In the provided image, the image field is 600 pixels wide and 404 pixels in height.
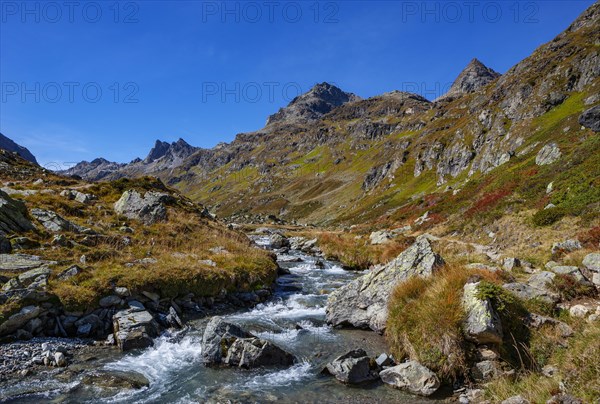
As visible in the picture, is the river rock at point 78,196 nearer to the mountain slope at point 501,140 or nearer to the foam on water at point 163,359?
the foam on water at point 163,359

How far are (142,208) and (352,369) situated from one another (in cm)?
2643

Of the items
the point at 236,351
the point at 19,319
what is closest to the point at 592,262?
the point at 236,351

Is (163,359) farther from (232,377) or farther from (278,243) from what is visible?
(278,243)

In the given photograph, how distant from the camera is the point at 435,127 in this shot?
166m

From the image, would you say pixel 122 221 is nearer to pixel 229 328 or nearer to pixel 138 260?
pixel 138 260

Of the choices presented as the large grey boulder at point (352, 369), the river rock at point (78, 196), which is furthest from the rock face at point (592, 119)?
the river rock at point (78, 196)

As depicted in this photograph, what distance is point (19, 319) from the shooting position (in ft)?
43.6

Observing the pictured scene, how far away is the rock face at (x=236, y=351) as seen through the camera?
41.7ft

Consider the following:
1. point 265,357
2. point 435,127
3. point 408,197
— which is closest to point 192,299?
point 265,357

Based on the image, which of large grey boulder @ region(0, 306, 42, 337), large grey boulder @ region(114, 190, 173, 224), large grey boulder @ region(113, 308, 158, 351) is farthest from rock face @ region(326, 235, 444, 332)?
large grey boulder @ region(114, 190, 173, 224)

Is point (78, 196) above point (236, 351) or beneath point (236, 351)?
above

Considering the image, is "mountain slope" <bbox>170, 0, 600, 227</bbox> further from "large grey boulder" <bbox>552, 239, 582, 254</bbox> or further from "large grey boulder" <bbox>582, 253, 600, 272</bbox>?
"large grey boulder" <bbox>582, 253, 600, 272</bbox>

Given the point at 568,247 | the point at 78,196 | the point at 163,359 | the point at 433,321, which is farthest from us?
the point at 78,196

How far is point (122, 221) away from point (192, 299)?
14.4m
